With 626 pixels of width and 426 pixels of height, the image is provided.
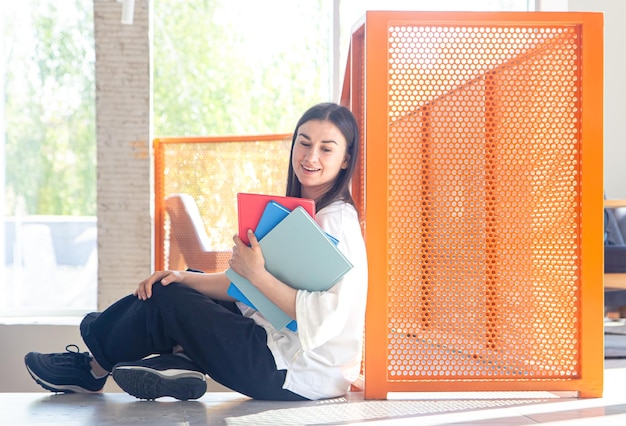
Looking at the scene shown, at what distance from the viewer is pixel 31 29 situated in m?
6.60

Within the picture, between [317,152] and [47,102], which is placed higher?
[47,102]

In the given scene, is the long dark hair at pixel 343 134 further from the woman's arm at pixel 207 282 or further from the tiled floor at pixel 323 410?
the tiled floor at pixel 323 410

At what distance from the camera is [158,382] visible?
2246 millimetres

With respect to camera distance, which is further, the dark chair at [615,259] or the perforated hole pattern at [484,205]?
the dark chair at [615,259]

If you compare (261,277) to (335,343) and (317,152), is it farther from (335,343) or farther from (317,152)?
(317,152)

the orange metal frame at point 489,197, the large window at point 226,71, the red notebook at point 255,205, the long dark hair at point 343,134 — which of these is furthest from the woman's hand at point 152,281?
the large window at point 226,71

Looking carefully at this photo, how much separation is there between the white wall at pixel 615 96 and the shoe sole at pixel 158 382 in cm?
503

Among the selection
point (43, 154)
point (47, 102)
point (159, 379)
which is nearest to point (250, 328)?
point (159, 379)

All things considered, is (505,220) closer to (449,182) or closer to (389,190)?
(449,182)

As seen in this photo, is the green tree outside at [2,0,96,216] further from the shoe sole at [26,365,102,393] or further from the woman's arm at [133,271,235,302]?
the woman's arm at [133,271,235,302]

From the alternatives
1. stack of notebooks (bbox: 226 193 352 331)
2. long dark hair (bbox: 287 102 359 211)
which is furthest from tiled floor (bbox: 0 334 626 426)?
long dark hair (bbox: 287 102 359 211)

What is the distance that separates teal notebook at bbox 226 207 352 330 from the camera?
2.09m

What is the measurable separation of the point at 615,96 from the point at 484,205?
4653 mm

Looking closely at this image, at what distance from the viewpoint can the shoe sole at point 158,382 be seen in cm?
223
